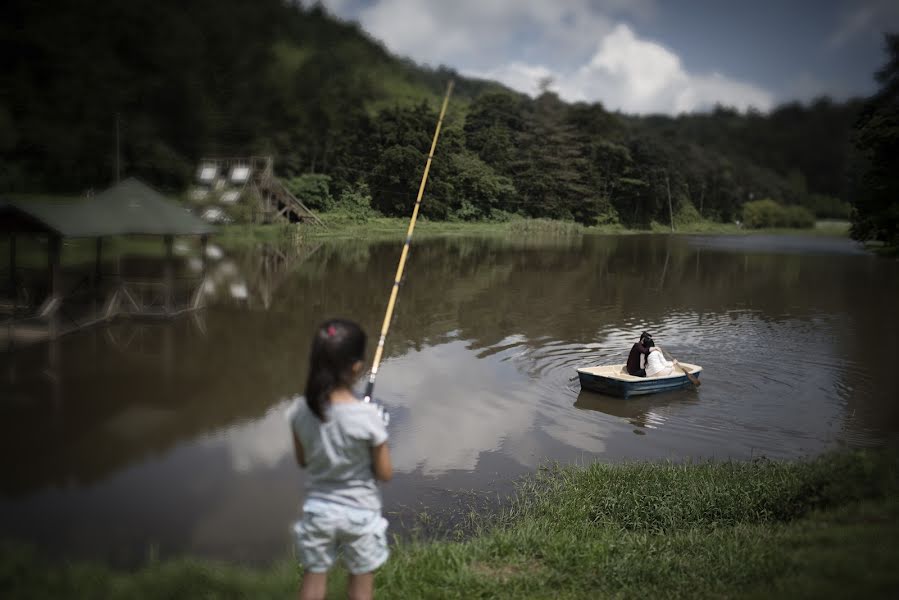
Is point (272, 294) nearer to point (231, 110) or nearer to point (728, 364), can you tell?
point (728, 364)

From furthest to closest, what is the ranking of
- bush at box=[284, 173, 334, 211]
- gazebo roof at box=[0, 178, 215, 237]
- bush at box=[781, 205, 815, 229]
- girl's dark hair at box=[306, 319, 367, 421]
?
bush at box=[781, 205, 815, 229] < bush at box=[284, 173, 334, 211] < gazebo roof at box=[0, 178, 215, 237] < girl's dark hair at box=[306, 319, 367, 421]

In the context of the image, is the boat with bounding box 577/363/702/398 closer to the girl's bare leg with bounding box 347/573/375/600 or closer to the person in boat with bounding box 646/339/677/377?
the person in boat with bounding box 646/339/677/377

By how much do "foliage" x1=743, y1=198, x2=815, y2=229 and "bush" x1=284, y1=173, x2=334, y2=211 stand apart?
57.3 meters

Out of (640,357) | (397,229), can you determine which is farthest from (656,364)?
(397,229)

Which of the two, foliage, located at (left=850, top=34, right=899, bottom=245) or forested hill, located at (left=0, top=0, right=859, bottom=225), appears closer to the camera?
foliage, located at (left=850, top=34, right=899, bottom=245)

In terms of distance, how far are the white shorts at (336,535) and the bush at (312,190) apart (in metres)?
41.1

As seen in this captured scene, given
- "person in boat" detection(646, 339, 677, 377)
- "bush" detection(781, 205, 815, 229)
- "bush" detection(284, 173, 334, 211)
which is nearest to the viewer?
"person in boat" detection(646, 339, 677, 377)

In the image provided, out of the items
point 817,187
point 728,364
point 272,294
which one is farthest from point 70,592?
point 817,187

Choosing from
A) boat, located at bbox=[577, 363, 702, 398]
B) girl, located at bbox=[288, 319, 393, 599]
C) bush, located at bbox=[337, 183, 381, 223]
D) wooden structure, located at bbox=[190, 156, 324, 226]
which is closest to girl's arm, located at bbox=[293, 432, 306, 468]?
girl, located at bbox=[288, 319, 393, 599]

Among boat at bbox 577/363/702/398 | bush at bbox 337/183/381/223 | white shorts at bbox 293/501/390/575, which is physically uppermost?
bush at bbox 337/183/381/223

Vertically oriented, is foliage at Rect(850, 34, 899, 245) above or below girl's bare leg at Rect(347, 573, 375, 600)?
above

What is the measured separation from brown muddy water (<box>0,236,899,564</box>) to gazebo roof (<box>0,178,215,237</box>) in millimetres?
1949

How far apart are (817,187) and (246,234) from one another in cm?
7754

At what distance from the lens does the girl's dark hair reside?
9.33ft
